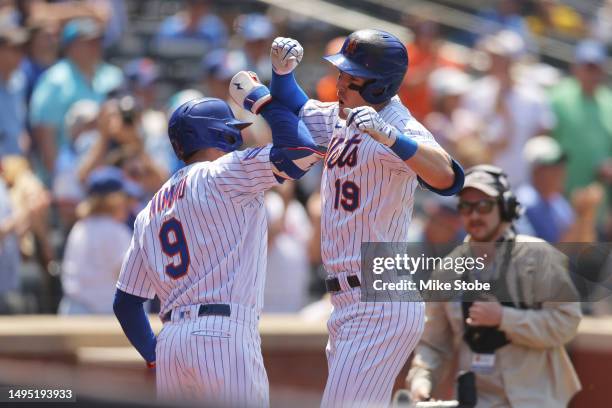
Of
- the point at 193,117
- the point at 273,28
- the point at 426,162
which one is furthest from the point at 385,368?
the point at 273,28

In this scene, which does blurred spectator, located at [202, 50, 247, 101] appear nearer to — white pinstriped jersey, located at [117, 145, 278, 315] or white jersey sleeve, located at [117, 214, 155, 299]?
white jersey sleeve, located at [117, 214, 155, 299]

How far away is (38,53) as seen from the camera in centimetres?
984

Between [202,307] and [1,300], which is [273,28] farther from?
[202,307]

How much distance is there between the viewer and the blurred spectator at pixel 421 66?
987cm

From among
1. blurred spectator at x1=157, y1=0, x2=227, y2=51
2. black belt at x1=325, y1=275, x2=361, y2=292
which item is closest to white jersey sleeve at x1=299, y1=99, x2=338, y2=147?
black belt at x1=325, y1=275, x2=361, y2=292

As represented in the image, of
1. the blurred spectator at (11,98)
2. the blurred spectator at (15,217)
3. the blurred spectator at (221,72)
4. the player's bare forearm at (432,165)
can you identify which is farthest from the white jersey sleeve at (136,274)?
the blurred spectator at (221,72)

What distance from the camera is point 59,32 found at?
33.8 ft

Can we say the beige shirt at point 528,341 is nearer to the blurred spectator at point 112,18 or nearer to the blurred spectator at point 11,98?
the blurred spectator at point 11,98

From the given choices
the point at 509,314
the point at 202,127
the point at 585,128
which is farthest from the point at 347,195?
the point at 585,128

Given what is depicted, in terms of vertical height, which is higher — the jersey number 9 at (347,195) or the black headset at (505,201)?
the jersey number 9 at (347,195)

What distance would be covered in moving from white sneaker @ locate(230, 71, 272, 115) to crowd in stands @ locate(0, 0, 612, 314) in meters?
3.03

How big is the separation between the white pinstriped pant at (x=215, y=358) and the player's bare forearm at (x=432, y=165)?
2.91 feet

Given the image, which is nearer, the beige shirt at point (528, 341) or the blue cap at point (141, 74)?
the beige shirt at point (528, 341)

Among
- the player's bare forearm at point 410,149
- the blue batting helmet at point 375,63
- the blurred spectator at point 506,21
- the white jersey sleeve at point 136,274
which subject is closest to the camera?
the player's bare forearm at point 410,149
